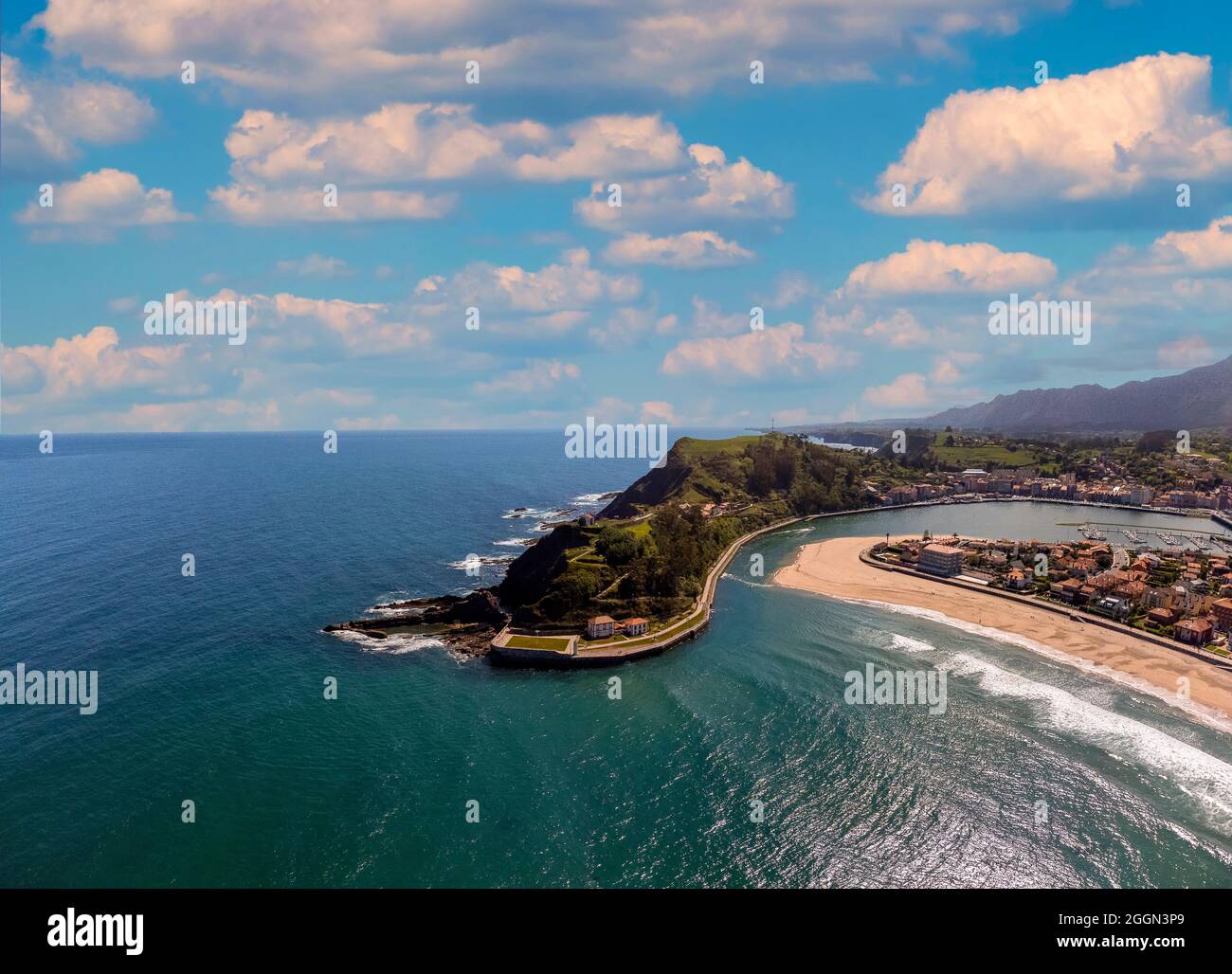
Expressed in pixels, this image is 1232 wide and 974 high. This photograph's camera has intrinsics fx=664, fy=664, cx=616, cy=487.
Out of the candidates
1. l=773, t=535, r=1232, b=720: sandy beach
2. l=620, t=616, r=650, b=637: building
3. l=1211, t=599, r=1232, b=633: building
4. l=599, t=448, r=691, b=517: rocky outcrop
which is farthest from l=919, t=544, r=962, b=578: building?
l=599, t=448, r=691, b=517: rocky outcrop

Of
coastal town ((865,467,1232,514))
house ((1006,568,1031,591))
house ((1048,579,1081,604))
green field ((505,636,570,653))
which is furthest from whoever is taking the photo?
coastal town ((865,467,1232,514))

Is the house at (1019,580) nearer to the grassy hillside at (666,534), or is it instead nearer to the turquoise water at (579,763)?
the turquoise water at (579,763)

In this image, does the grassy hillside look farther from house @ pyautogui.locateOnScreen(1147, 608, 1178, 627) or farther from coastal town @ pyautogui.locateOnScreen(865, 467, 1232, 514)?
house @ pyautogui.locateOnScreen(1147, 608, 1178, 627)

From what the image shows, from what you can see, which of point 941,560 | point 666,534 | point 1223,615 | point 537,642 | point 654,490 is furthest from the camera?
Answer: point 654,490

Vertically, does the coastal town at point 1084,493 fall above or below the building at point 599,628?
above

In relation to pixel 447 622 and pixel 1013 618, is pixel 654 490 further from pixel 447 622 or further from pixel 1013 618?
pixel 1013 618

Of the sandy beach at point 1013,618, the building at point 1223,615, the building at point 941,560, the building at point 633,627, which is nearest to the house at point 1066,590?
the sandy beach at point 1013,618

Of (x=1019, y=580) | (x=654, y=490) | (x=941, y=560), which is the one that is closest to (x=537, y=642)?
(x=941, y=560)
